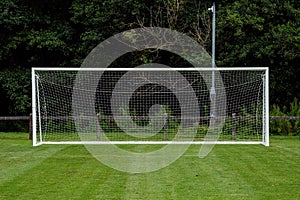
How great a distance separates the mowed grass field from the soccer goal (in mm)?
3718

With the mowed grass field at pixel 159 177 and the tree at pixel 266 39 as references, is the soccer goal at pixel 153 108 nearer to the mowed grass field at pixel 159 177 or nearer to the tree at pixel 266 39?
the mowed grass field at pixel 159 177

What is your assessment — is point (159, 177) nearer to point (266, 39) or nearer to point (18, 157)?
point (18, 157)

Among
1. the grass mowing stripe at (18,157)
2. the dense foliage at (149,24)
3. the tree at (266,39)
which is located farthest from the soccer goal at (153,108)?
the dense foliage at (149,24)

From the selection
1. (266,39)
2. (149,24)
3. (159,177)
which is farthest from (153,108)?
(266,39)

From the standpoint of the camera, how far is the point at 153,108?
851 inches

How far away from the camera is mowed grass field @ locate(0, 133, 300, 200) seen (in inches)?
389

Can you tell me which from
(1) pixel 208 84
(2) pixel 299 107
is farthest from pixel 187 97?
(2) pixel 299 107

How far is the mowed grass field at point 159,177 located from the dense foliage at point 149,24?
13.9m


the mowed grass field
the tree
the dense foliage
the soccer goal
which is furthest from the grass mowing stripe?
the tree

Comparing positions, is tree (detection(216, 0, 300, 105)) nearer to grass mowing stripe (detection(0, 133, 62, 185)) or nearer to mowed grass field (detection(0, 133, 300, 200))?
mowed grass field (detection(0, 133, 300, 200))

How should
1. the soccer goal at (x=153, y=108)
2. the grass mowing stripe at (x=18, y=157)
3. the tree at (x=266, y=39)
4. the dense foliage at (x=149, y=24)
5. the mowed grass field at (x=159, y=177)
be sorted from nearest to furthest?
1. the mowed grass field at (x=159, y=177)
2. the grass mowing stripe at (x=18, y=157)
3. the soccer goal at (x=153, y=108)
4. the tree at (x=266, y=39)
5. the dense foliage at (x=149, y=24)

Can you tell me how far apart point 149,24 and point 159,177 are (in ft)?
65.1

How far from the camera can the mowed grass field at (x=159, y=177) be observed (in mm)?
9891

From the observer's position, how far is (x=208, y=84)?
76.2ft
